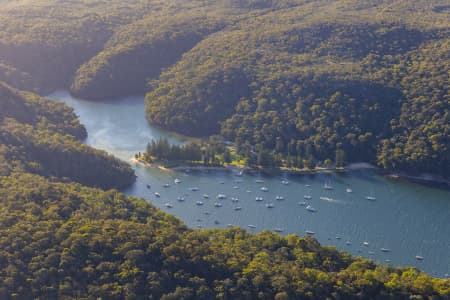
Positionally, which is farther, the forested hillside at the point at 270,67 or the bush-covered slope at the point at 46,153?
the forested hillside at the point at 270,67

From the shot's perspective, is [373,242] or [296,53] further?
[296,53]

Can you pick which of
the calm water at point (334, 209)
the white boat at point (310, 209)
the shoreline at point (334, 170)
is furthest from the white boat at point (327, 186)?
the white boat at point (310, 209)

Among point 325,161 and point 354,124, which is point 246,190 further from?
point 354,124

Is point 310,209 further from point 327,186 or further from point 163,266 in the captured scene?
point 163,266

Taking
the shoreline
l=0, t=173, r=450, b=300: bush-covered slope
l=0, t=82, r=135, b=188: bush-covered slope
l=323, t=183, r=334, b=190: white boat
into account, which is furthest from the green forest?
l=323, t=183, r=334, b=190: white boat

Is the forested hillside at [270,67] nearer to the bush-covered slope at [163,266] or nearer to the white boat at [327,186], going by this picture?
the white boat at [327,186]

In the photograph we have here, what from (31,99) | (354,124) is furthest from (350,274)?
(31,99)
